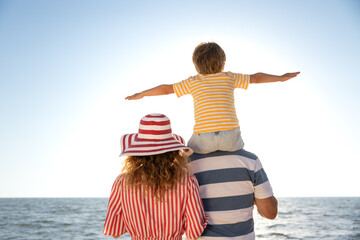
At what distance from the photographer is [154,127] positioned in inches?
89.2

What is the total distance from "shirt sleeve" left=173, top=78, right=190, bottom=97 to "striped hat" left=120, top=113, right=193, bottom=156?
61 centimetres

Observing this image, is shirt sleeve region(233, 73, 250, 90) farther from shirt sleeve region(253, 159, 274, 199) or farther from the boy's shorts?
shirt sleeve region(253, 159, 274, 199)

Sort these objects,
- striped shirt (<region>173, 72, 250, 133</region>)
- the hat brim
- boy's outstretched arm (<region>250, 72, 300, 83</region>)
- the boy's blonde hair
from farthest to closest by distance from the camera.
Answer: boy's outstretched arm (<region>250, 72, 300, 83</region>) < the boy's blonde hair < striped shirt (<region>173, 72, 250, 133</region>) < the hat brim

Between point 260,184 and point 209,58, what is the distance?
1099 mm

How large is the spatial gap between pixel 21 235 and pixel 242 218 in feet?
60.4

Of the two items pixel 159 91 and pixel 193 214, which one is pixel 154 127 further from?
pixel 159 91

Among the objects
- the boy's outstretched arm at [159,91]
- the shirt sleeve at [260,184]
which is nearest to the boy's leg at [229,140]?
the shirt sleeve at [260,184]

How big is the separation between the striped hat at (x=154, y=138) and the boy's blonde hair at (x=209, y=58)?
0.72 metres

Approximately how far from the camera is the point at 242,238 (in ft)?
8.14

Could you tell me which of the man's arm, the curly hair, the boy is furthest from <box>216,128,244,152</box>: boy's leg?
the man's arm

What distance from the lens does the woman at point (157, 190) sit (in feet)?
7.20

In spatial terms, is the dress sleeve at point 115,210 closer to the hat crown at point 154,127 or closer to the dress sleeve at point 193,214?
the hat crown at point 154,127

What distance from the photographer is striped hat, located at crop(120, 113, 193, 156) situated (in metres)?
2.19

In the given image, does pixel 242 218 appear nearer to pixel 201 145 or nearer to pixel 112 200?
pixel 201 145
